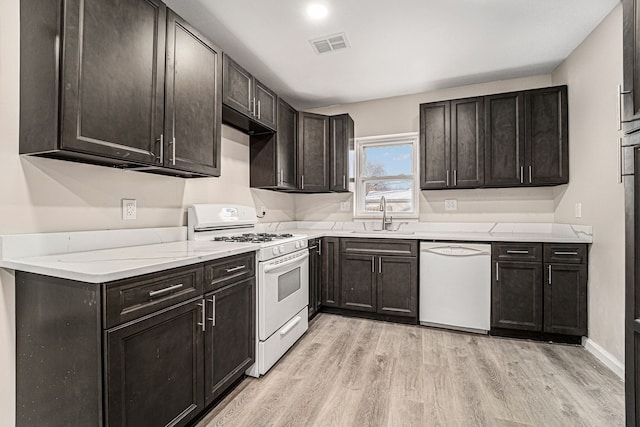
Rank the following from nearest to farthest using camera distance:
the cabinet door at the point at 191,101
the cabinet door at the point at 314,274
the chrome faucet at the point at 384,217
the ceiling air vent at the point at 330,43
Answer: the cabinet door at the point at 191,101, the ceiling air vent at the point at 330,43, the cabinet door at the point at 314,274, the chrome faucet at the point at 384,217

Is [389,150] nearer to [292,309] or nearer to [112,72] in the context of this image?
[292,309]

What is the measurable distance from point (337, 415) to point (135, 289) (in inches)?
51.1

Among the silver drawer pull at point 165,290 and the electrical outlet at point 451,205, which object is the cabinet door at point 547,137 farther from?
the silver drawer pull at point 165,290

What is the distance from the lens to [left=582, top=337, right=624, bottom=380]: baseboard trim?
212 cm

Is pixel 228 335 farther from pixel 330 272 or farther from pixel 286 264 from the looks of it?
pixel 330 272

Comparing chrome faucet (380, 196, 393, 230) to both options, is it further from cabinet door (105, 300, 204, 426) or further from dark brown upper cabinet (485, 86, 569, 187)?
cabinet door (105, 300, 204, 426)

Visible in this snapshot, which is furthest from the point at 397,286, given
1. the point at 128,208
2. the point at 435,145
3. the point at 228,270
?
the point at 128,208

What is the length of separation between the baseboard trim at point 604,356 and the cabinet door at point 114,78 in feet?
11.0

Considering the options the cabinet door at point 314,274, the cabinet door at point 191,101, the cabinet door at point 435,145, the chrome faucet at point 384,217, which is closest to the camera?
the cabinet door at point 191,101

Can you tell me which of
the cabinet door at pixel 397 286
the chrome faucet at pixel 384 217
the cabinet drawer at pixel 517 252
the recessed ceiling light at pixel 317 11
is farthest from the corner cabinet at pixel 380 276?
the recessed ceiling light at pixel 317 11

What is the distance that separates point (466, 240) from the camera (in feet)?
9.38

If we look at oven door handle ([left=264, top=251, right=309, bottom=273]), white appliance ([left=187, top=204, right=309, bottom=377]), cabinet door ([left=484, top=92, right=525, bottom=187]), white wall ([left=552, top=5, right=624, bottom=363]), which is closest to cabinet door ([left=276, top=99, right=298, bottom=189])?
white appliance ([left=187, top=204, right=309, bottom=377])

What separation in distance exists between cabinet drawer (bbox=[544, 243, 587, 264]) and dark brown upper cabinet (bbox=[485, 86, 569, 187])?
67 centimetres

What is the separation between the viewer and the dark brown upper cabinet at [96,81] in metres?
1.30
